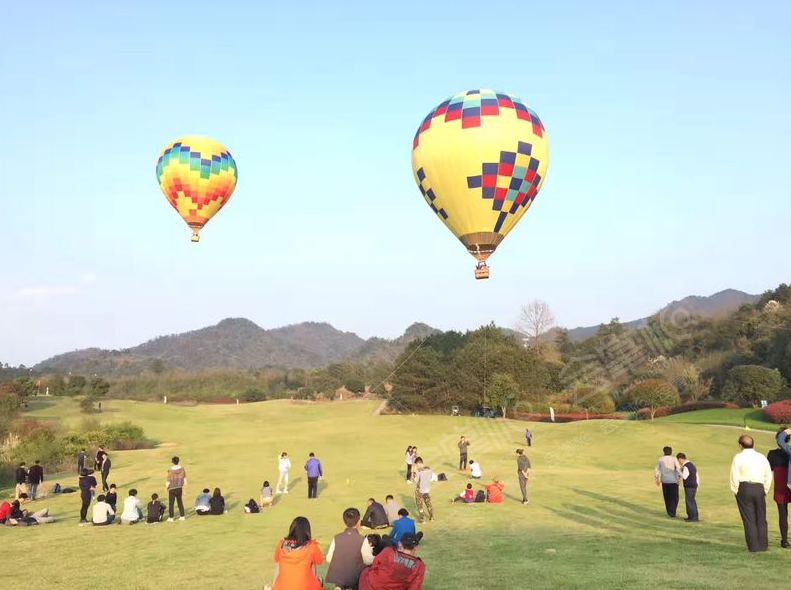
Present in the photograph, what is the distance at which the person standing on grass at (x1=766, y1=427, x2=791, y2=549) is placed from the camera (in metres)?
11.6

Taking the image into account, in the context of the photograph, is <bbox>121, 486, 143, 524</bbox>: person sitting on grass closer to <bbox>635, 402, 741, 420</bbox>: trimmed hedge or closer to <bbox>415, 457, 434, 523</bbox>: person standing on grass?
<bbox>415, 457, 434, 523</bbox>: person standing on grass

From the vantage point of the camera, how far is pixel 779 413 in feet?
145

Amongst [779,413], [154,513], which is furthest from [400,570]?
[779,413]

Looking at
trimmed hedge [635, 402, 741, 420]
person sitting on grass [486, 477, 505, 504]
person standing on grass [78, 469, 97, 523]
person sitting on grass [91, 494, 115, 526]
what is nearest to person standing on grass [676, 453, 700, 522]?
person sitting on grass [486, 477, 505, 504]

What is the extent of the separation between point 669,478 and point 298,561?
12033 millimetres

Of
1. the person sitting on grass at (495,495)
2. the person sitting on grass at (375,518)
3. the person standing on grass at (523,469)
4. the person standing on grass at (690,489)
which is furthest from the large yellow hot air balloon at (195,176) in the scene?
the person standing on grass at (690,489)

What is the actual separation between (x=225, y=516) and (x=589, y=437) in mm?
30928

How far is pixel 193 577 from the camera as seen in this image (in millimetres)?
12133

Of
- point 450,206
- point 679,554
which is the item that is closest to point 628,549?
point 679,554

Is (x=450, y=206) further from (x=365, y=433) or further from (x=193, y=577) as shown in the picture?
(x=365, y=433)

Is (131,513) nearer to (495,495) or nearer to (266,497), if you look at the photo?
(266,497)

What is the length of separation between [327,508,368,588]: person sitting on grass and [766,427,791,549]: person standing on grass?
27.6 feet

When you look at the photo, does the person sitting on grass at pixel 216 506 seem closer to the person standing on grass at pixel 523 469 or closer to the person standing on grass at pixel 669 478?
the person standing on grass at pixel 523 469

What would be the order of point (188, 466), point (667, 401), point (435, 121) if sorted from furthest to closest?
1. point (667, 401)
2. point (188, 466)
3. point (435, 121)
